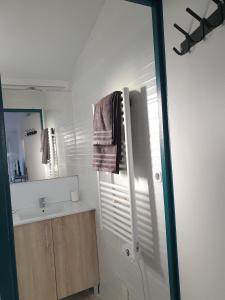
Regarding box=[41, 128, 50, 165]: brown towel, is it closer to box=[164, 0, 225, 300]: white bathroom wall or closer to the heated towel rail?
the heated towel rail

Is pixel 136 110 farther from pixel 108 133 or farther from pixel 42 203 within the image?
pixel 42 203

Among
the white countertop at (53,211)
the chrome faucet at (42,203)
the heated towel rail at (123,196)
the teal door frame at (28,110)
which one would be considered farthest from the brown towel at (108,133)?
the chrome faucet at (42,203)

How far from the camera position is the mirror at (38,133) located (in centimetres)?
217

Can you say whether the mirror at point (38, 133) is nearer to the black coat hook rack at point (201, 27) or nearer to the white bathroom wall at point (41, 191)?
the white bathroom wall at point (41, 191)

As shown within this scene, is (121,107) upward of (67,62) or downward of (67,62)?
downward

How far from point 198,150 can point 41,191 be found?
6.09 ft

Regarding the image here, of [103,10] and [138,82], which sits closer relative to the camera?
[138,82]

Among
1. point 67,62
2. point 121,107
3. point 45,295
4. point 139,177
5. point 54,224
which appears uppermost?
point 67,62

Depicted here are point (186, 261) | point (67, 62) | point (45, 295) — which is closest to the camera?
point (186, 261)

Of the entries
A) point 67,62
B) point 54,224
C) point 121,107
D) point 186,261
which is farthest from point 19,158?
point 186,261

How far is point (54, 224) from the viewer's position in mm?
2041

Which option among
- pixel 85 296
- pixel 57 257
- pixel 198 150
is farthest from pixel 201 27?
pixel 85 296

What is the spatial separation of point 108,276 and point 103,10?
2.14 meters

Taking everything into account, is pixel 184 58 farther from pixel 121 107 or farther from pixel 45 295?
pixel 45 295
